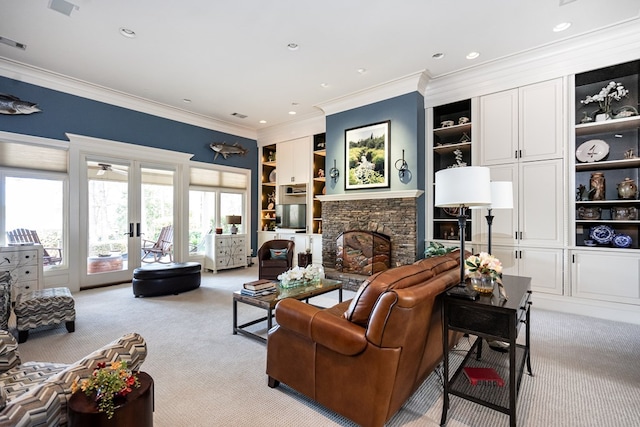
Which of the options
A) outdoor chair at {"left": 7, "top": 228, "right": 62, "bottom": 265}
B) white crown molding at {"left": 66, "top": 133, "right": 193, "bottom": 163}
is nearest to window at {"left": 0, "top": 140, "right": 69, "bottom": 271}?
outdoor chair at {"left": 7, "top": 228, "right": 62, "bottom": 265}

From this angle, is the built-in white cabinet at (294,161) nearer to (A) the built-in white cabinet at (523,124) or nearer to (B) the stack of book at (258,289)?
(A) the built-in white cabinet at (523,124)

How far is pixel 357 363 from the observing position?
172cm

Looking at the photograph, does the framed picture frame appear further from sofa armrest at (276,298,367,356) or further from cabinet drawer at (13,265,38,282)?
cabinet drawer at (13,265,38,282)

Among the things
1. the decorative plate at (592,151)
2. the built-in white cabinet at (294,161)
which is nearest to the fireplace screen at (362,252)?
A: the built-in white cabinet at (294,161)

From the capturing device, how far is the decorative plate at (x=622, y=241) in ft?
12.2

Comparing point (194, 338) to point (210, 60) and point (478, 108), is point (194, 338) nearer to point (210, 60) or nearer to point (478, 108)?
point (210, 60)

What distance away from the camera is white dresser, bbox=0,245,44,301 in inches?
160

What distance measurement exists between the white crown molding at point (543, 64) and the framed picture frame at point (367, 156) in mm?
938

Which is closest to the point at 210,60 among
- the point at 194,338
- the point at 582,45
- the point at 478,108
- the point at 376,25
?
the point at 376,25

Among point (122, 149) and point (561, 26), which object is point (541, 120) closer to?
point (561, 26)

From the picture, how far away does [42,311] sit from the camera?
3.12 meters

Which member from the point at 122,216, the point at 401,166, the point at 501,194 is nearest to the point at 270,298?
the point at 501,194

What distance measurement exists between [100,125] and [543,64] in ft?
22.9

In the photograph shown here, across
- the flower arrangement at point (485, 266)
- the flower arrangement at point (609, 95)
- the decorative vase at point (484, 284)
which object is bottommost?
the decorative vase at point (484, 284)
